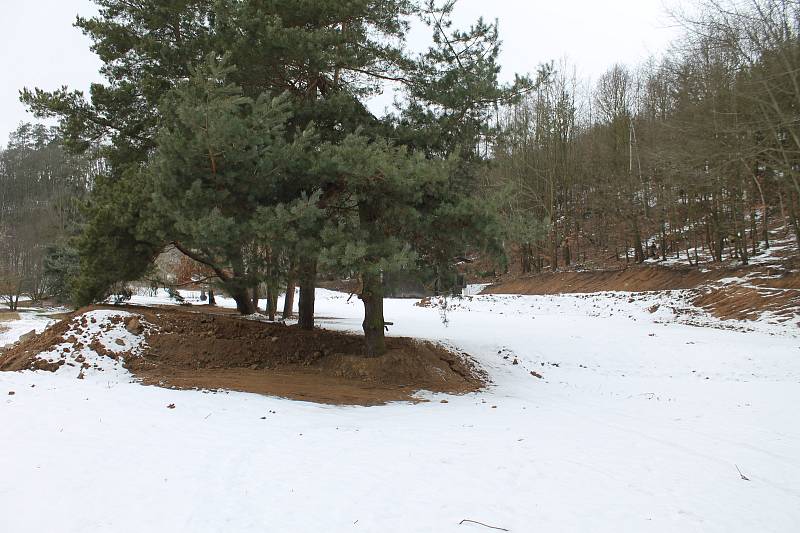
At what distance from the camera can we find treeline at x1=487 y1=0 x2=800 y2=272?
14.4m

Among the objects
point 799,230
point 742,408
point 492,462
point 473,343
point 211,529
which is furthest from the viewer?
point 799,230

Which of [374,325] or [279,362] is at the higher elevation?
[374,325]

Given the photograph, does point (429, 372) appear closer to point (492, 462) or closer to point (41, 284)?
point (492, 462)

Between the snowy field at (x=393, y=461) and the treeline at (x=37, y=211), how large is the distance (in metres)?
9.94

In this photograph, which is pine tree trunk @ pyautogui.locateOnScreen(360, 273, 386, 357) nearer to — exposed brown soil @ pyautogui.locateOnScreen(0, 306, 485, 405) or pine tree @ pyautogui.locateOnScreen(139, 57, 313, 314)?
exposed brown soil @ pyautogui.locateOnScreen(0, 306, 485, 405)

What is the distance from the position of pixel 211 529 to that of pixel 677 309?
1843 cm

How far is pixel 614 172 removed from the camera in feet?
98.3

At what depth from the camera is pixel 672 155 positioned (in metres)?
16.3

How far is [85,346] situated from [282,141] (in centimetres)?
536

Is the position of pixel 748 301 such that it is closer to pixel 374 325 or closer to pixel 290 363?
pixel 374 325

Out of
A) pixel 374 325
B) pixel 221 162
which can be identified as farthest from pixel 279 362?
pixel 221 162

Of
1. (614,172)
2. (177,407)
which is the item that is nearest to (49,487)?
(177,407)

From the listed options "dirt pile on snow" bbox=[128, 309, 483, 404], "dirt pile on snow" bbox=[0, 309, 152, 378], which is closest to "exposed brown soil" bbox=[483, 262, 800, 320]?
"dirt pile on snow" bbox=[128, 309, 483, 404]

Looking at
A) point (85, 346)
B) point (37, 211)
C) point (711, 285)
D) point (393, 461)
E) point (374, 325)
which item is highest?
point (37, 211)
